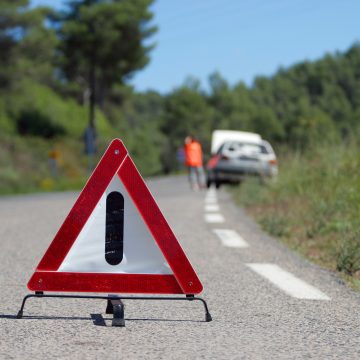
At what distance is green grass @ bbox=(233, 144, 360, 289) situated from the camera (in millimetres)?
8688

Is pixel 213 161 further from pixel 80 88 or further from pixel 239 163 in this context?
pixel 80 88

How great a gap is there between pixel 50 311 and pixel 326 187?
399 inches

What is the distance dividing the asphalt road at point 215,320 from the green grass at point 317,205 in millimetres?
393

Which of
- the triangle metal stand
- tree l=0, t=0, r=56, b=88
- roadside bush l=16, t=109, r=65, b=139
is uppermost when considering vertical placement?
tree l=0, t=0, r=56, b=88

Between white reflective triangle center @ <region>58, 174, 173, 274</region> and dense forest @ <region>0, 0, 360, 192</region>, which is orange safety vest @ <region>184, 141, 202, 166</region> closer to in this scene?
dense forest @ <region>0, 0, 360, 192</region>

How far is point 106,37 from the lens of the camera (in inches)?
2399

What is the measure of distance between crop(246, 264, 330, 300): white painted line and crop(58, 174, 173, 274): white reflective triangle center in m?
1.46

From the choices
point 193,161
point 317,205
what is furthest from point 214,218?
point 193,161

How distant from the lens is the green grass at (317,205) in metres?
8.69

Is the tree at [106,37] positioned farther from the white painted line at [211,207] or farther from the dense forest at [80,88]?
the white painted line at [211,207]

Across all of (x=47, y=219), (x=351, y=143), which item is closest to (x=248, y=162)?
(x=351, y=143)

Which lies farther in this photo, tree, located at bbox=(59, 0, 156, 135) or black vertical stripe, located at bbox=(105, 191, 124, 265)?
tree, located at bbox=(59, 0, 156, 135)

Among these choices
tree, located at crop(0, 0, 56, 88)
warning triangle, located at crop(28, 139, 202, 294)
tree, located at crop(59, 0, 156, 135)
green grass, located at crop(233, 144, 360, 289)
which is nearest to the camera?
warning triangle, located at crop(28, 139, 202, 294)

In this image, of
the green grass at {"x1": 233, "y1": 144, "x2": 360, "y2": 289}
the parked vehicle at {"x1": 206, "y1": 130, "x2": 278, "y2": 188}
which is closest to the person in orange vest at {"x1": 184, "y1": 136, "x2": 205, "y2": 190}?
the parked vehicle at {"x1": 206, "y1": 130, "x2": 278, "y2": 188}
